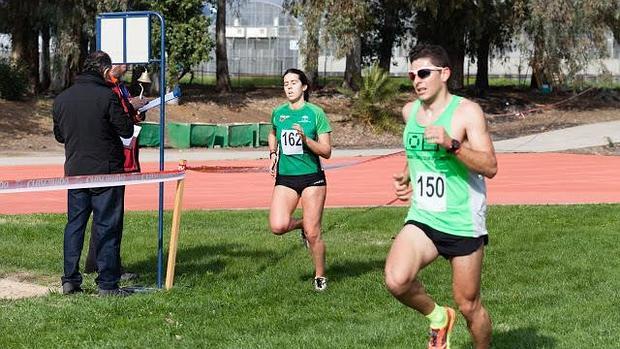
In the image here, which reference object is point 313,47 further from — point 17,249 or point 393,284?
point 393,284

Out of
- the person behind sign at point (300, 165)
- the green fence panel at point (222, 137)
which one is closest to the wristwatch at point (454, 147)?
the person behind sign at point (300, 165)

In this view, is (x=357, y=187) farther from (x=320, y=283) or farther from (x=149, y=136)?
(x=149, y=136)

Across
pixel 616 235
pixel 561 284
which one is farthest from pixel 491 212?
pixel 561 284

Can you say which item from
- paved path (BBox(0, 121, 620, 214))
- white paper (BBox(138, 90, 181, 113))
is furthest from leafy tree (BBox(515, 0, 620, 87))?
white paper (BBox(138, 90, 181, 113))

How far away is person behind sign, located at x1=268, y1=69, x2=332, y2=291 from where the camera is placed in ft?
32.4

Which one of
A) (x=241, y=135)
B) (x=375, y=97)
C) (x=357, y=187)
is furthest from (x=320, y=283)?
(x=375, y=97)

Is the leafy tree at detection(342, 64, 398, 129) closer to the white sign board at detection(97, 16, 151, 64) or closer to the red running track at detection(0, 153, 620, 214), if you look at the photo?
the red running track at detection(0, 153, 620, 214)

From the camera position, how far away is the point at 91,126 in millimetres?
9055

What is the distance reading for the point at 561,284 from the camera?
9.90 meters

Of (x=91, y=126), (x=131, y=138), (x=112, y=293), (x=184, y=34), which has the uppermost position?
(x=184, y=34)

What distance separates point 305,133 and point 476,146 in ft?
12.2

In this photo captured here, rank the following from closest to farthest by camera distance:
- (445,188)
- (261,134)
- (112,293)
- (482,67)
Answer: (445,188) → (112,293) → (261,134) → (482,67)

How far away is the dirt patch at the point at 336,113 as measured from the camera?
111 feet

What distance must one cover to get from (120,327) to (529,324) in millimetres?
2980
